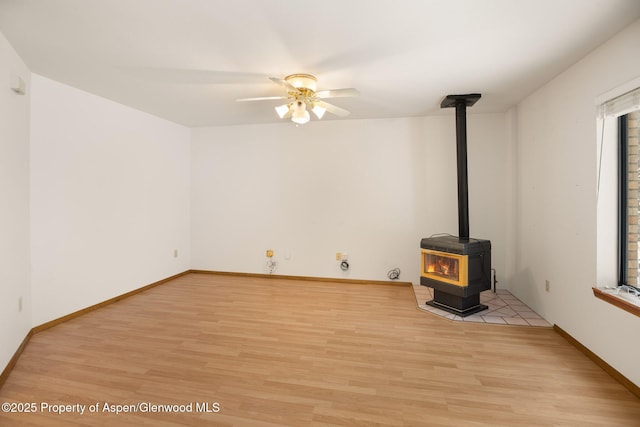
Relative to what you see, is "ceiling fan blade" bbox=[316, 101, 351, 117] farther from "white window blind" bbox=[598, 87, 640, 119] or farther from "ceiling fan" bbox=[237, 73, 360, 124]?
"white window blind" bbox=[598, 87, 640, 119]

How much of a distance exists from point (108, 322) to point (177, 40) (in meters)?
2.83

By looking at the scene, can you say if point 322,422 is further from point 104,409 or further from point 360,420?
point 104,409

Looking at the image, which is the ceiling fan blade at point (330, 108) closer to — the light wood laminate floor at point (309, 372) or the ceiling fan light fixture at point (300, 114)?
the ceiling fan light fixture at point (300, 114)

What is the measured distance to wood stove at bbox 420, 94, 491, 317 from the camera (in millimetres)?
3164

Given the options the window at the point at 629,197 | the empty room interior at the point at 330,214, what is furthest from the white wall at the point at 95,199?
the window at the point at 629,197

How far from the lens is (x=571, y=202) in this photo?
2.61 m

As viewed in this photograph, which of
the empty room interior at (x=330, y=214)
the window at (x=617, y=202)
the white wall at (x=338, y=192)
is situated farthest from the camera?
the white wall at (x=338, y=192)

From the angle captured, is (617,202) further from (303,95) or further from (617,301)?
(303,95)

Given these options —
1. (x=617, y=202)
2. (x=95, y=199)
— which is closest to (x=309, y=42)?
(x=617, y=202)

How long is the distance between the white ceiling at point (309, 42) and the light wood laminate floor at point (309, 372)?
2448mm

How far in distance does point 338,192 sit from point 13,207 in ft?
11.7

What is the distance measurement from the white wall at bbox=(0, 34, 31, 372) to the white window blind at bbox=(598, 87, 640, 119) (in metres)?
4.47

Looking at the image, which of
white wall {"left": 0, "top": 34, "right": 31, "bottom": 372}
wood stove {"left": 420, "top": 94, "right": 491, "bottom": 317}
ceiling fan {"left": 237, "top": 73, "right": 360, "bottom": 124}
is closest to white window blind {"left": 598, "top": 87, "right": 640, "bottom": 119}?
wood stove {"left": 420, "top": 94, "right": 491, "bottom": 317}

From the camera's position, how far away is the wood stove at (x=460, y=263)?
3164 mm
